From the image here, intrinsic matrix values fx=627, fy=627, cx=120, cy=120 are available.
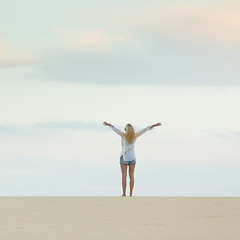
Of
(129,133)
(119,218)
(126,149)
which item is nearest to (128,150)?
(126,149)

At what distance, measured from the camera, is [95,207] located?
14.3m

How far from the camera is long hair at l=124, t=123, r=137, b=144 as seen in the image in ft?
59.1

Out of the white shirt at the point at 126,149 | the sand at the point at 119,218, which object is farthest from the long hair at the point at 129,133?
the sand at the point at 119,218

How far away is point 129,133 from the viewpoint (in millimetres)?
18016

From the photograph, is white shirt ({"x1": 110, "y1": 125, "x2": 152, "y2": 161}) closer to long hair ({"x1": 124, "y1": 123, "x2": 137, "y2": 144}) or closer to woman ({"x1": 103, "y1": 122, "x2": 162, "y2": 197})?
woman ({"x1": 103, "y1": 122, "x2": 162, "y2": 197})

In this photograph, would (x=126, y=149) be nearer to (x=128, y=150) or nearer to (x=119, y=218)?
(x=128, y=150)

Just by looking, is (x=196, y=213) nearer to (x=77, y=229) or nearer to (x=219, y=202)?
(x=219, y=202)

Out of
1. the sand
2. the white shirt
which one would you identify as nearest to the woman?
the white shirt

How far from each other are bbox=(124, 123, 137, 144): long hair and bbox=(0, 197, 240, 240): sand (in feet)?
7.96

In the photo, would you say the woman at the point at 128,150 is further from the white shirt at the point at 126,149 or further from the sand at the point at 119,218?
the sand at the point at 119,218

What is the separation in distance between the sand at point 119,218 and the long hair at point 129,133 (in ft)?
7.96

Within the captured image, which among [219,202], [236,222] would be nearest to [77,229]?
[236,222]

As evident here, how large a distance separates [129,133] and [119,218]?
17.6 feet

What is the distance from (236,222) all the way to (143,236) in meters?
2.50
